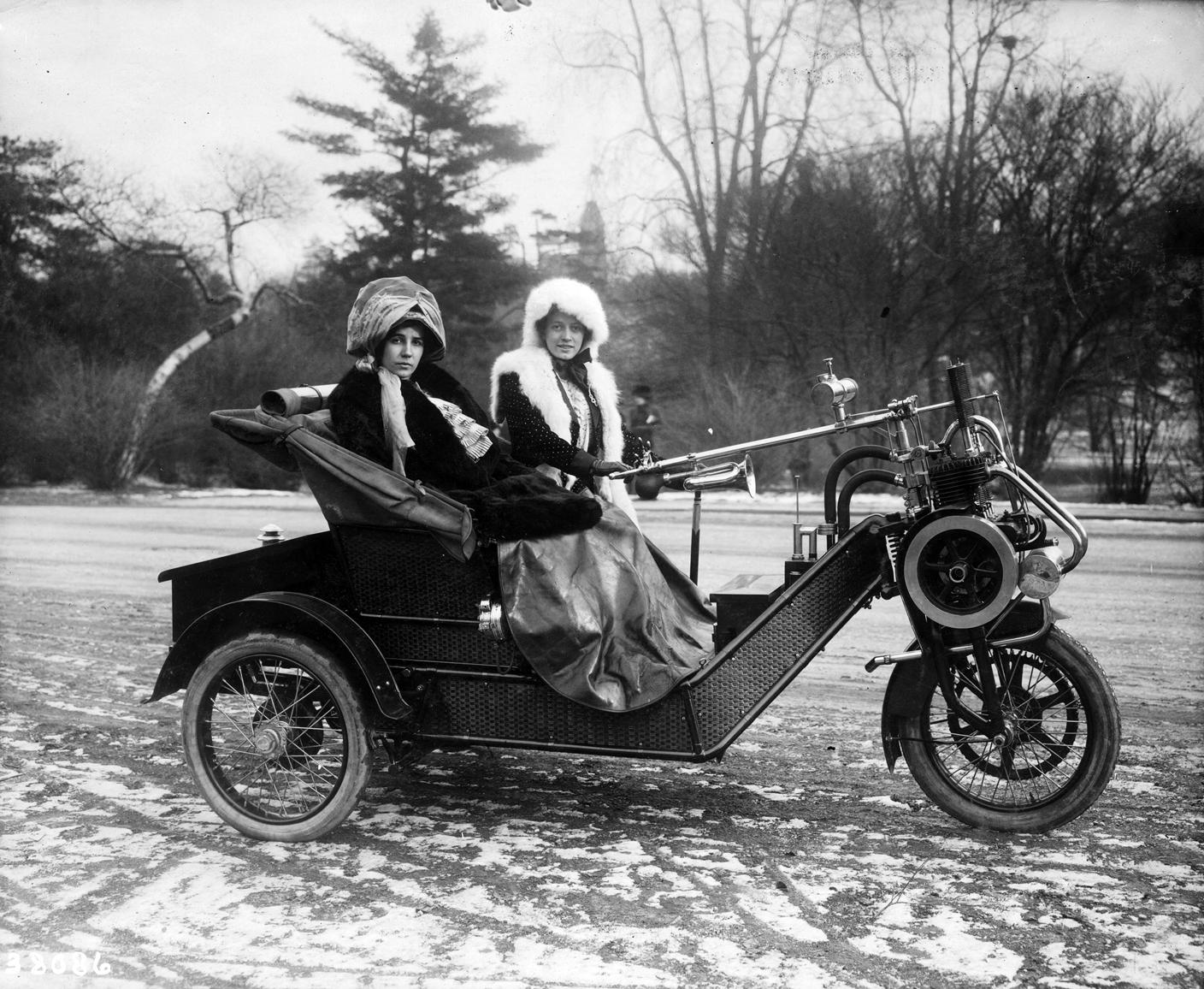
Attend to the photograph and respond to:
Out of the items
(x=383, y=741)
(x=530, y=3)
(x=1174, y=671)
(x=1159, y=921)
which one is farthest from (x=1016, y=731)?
(x=530, y=3)

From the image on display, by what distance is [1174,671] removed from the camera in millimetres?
4934

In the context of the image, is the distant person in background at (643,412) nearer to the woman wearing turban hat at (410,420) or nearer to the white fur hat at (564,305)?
the white fur hat at (564,305)

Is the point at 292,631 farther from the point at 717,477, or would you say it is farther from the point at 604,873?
the point at 717,477

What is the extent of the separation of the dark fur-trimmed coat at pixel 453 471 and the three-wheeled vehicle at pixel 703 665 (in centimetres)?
10

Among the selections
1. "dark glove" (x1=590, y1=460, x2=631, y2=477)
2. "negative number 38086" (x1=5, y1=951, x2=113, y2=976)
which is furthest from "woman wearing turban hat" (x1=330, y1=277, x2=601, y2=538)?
"negative number 38086" (x1=5, y1=951, x2=113, y2=976)

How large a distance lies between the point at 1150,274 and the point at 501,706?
15.5 ft

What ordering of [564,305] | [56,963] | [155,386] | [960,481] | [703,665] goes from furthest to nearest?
[155,386] < [564,305] < [703,665] < [960,481] < [56,963]

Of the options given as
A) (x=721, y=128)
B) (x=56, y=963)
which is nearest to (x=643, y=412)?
(x=721, y=128)

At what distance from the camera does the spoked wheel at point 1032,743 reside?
9.27 ft

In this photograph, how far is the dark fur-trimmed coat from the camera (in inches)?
118

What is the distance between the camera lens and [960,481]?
9.28 ft

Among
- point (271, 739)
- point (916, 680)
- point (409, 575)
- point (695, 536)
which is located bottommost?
point (271, 739)

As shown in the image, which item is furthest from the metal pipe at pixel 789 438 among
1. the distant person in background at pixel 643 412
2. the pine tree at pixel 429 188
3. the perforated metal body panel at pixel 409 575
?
the distant person in background at pixel 643 412

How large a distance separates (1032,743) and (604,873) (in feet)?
4.28
